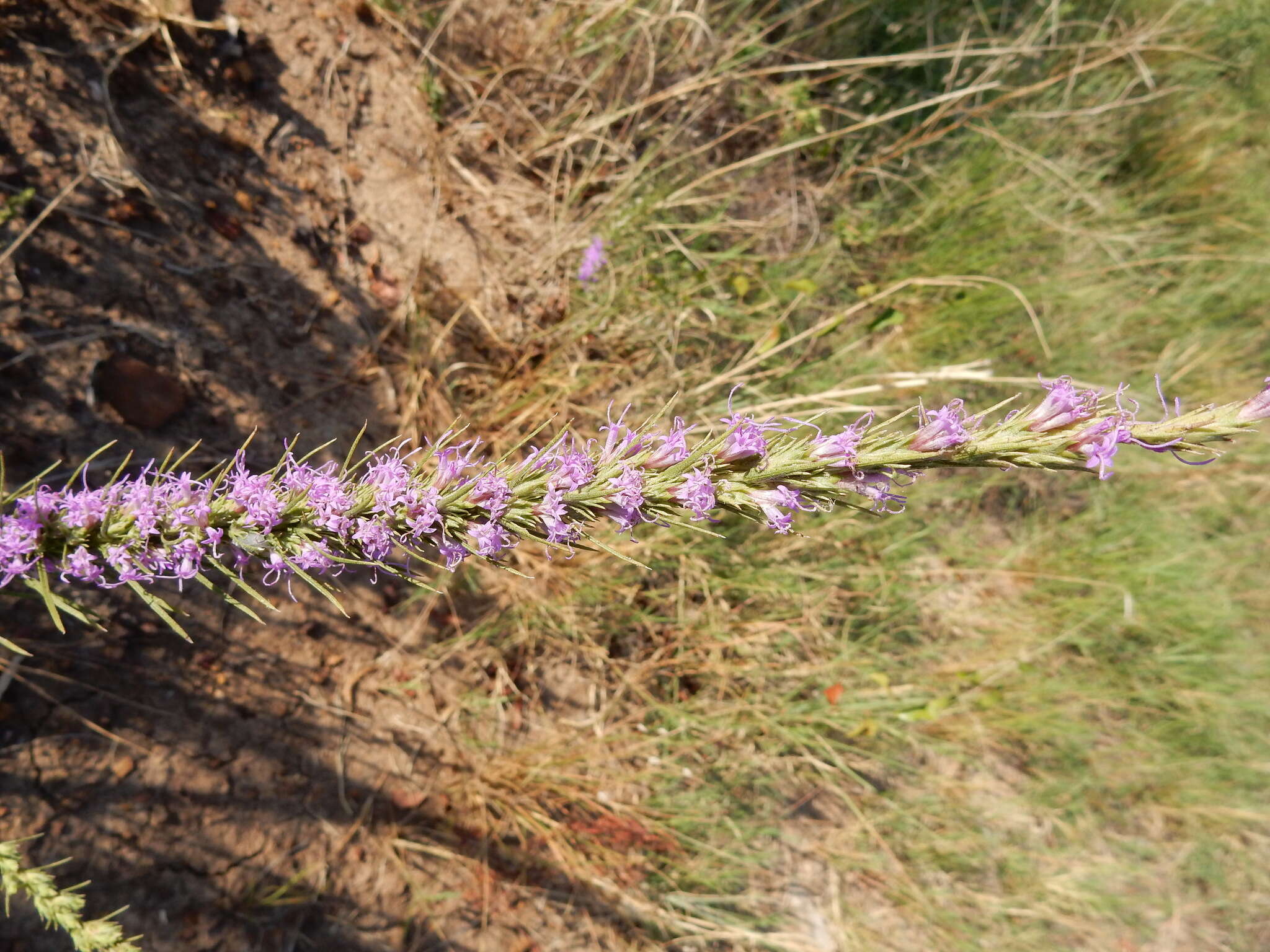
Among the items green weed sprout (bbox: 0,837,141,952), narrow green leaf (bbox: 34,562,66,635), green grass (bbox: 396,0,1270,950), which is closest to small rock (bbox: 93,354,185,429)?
green grass (bbox: 396,0,1270,950)

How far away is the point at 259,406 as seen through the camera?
350cm


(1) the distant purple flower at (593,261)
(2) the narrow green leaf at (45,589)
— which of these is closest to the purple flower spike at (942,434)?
(2) the narrow green leaf at (45,589)

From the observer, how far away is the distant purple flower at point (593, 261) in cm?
406

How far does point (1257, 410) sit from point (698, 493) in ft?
3.50

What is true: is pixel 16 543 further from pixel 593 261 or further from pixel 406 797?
pixel 593 261

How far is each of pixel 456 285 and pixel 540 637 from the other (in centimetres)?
213

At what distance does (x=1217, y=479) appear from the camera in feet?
19.5

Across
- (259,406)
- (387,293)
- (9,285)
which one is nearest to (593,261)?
(387,293)

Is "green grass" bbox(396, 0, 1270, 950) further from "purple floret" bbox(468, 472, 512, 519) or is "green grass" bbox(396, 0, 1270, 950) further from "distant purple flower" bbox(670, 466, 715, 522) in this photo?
"purple floret" bbox(468, 472, 512, 519)

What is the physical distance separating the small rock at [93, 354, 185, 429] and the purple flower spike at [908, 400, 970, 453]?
10.7 ft

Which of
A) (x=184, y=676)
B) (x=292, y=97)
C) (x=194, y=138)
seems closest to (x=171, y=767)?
(x=184, y=676)

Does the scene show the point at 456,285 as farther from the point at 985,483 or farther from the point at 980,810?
the point at 980,810

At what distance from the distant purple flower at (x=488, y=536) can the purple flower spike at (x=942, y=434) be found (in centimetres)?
91

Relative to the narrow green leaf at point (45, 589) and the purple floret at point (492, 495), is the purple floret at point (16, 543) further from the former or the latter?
the purple floret at point (492, 495)
